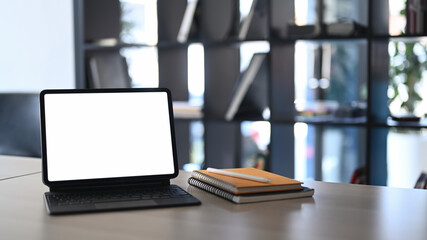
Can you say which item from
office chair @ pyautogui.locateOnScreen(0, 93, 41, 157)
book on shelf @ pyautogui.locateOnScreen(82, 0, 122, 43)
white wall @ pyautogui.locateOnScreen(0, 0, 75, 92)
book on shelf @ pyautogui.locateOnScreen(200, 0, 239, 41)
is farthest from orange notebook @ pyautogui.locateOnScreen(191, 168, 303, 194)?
white wall @ pyautogui.locateOnScreen(0, 0, 75, 92)

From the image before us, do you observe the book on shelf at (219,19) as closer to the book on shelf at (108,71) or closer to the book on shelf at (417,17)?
the book on shelf at (108,71)

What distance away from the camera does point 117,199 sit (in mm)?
1143

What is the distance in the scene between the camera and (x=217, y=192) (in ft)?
3.93

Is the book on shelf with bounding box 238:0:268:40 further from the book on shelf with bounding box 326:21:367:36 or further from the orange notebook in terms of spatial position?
the orange notebook

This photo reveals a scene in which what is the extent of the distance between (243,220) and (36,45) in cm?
291

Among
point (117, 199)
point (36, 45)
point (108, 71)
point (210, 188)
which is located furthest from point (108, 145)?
point (36, 45)

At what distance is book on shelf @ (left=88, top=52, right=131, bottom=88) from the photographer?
3.11 meters

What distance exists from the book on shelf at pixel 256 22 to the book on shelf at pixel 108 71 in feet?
2.75

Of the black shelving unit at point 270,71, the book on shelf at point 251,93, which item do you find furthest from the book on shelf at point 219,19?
the book on shelf at point 251,93

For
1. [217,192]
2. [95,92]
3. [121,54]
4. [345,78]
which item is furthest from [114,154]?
[345,78]

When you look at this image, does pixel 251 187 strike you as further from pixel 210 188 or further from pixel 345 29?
pixel 345 29

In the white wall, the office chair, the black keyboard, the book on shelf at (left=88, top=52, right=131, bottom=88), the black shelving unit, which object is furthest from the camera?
the white wall

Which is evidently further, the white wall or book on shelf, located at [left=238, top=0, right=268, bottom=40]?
the white wall

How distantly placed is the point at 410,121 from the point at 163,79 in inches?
54.9
